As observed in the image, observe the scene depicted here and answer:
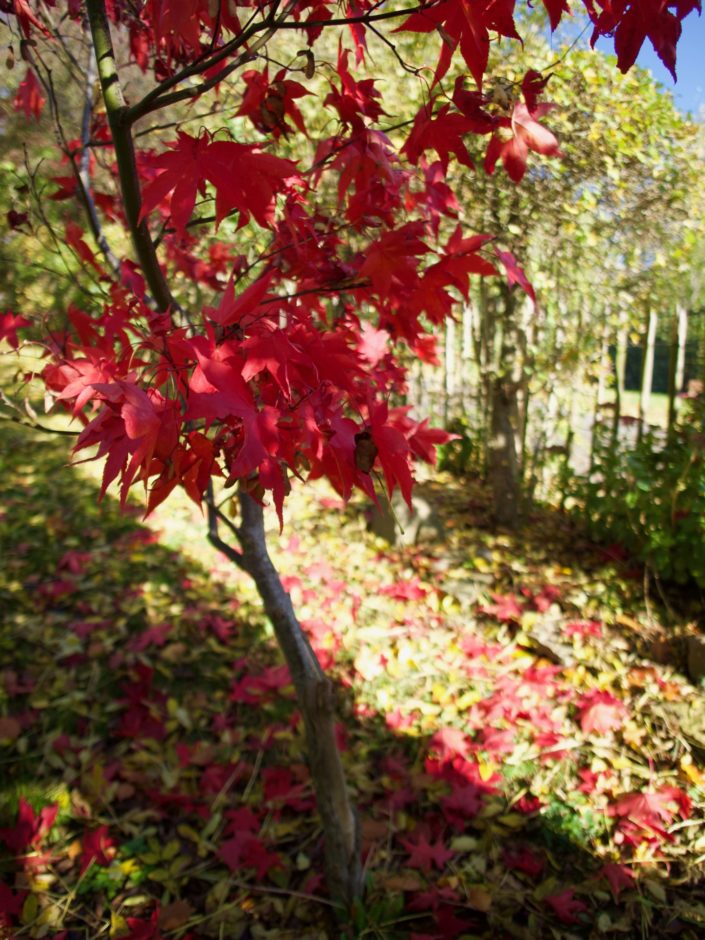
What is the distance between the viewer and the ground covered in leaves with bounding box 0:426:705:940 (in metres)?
1.76

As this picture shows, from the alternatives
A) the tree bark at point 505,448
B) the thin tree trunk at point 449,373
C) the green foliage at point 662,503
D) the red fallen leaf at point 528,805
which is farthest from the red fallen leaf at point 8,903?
the thin tree trunk at point 449,373

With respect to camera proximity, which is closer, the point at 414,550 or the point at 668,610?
the point at 668,610

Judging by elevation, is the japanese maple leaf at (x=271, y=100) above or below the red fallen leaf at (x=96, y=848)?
above

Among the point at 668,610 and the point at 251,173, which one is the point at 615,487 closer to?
the point at 668,610

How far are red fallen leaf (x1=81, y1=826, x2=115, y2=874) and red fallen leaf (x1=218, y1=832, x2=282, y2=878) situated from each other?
37 centimetres

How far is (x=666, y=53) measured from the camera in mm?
871

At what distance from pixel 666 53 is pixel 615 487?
2.74 meters

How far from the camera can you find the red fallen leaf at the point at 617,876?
5.74 feet

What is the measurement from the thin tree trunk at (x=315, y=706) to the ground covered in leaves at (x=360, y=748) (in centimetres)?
13

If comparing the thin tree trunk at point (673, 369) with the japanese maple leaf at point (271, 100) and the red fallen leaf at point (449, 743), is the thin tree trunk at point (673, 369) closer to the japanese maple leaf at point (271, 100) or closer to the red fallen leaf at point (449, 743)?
the red fallen leaf at point (449, 743)

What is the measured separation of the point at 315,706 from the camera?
169 centimetres

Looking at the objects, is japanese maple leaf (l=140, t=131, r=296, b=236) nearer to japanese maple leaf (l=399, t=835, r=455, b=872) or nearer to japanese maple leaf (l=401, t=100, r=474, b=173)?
japanese maple leaf (l=401, t=100, r=474, b=173)

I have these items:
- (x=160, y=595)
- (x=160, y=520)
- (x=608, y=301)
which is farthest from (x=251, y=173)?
(x=608, y=301)

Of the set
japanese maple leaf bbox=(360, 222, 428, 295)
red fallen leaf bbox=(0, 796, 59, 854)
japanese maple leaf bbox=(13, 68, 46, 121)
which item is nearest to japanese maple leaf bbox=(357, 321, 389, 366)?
japanese maple leaf bbox=(360, 222, 428, 295)
